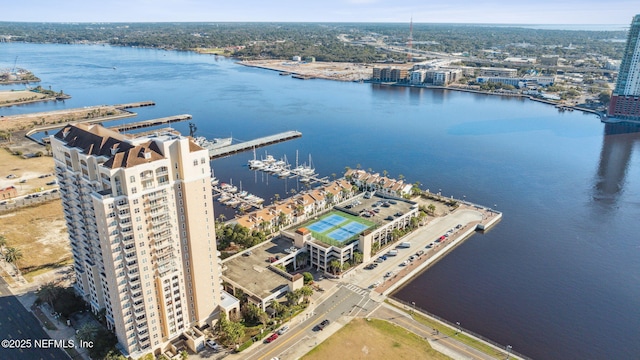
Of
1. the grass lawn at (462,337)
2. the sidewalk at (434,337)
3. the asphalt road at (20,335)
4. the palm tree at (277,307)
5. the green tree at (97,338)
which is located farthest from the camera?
the palm tree at (277,307)

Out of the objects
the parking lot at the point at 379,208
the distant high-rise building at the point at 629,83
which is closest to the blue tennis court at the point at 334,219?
the parking lot at the point at 379,208

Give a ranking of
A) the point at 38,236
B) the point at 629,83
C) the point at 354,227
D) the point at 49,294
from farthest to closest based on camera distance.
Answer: the point at 629,83 → the point at 38,236 → the point at 354,227 → the point at 49,294

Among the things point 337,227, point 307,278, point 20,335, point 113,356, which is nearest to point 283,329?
point 307,278

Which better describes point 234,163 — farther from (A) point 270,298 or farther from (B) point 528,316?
(B) point 528,316

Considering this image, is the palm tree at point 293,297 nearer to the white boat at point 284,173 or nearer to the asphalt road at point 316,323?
the asphalt road at point 316,323

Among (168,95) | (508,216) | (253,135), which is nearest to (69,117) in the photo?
(168,95)

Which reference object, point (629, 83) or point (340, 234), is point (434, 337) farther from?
point (629, 83)
